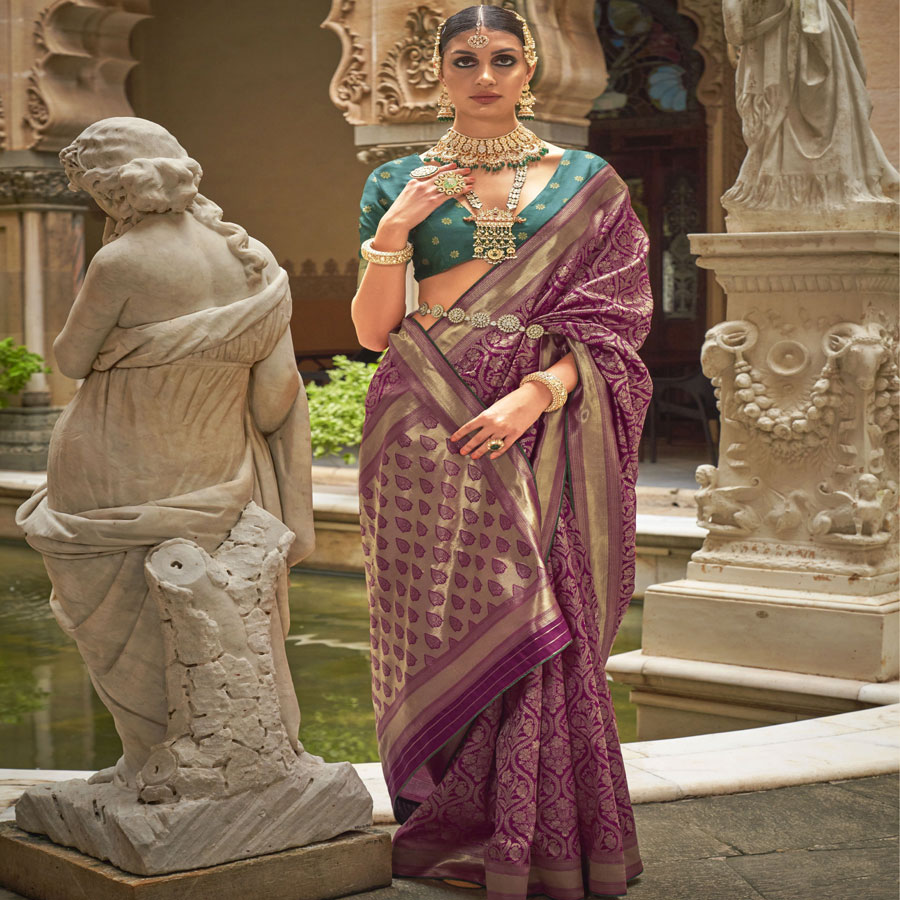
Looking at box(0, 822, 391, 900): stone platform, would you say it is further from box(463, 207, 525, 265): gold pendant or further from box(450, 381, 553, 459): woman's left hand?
box(463, 207, 525, 265): gold pendant

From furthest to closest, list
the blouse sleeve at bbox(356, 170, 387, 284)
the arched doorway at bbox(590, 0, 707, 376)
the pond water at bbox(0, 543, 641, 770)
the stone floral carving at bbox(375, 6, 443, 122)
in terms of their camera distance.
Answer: the arched doorway at bbox(590, 0, 707, 376) → the stone floral carving at bbox(375, 6, 443, 122) → the pond water at bbox(0, 543, 641, 770) → the blouse sleeve at bbox(356, 170, 387, 284)

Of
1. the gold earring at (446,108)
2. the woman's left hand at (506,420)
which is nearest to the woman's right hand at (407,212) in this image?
A: the gold earring at (446,108)

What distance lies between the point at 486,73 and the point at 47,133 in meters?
9.18

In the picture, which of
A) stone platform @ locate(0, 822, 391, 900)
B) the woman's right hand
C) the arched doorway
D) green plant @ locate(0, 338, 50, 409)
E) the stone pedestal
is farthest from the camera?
the arched doorway

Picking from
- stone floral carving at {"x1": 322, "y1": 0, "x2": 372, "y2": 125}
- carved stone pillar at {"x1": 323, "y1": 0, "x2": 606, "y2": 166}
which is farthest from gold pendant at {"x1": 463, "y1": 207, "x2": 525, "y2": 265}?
stone floral carving at {"x1": 322, "y1": 0, "x2": 372, "y2": 125}

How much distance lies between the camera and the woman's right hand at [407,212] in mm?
3174

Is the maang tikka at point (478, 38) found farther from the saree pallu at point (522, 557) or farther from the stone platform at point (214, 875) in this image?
the stone platform at point (214, 875)

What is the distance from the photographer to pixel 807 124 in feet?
16.8

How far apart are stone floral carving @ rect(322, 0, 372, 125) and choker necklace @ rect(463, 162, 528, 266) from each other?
6.44 meters

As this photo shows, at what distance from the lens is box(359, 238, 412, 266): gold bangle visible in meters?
3.18

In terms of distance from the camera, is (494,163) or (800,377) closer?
(494,163)

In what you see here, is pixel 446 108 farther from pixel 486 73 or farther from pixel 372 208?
pixel 372 208

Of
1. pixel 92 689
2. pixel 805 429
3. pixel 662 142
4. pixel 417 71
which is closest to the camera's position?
pixel 805 429

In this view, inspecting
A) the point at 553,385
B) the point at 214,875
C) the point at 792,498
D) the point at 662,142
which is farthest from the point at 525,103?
the point at 662,142
